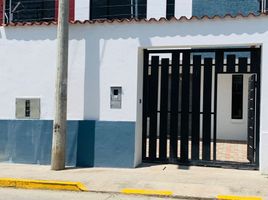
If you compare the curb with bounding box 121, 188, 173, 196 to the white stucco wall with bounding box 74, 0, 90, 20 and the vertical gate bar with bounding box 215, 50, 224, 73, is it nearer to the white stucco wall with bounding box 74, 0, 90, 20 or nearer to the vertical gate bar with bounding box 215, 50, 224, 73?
the vertical gate bar with bounding box 215, 50, 224, 73

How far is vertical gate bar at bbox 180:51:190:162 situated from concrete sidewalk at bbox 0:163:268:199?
452mm

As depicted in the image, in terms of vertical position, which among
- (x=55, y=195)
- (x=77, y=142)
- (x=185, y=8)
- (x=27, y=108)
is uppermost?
(x=185, y=8)

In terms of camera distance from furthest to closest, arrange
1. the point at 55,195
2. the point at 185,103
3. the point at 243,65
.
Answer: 1. the point at 185,103
2. the point at 243,65
3. the point at 55,195

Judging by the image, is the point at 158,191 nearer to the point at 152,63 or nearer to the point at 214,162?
the point at 214,162

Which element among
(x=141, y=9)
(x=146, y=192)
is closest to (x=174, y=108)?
(x=146, y=192)

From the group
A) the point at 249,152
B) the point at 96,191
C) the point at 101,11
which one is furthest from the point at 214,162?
the point at 101,11

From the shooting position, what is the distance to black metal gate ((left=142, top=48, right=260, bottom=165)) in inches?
398

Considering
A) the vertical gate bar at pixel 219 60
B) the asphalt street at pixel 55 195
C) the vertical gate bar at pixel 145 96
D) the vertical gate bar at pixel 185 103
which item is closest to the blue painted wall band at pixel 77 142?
the vertical gate bar at pixel 145 96

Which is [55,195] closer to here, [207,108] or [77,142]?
[77,142]

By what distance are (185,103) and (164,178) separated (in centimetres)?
213

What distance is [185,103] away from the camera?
1034cm

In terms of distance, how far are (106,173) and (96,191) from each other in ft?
4.41

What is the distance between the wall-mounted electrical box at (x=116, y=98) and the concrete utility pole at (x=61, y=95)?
1.10 meters

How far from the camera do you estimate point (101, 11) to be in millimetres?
17547
